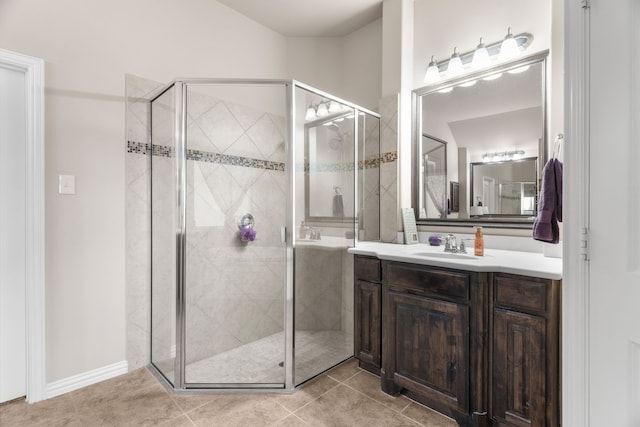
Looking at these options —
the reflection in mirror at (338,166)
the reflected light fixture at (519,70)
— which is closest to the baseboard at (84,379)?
the reflection in mirror at (338,166)

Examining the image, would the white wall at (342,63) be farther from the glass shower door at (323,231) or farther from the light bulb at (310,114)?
the light bulb at (310,114)

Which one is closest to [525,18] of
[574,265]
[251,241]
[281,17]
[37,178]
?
[574,265]

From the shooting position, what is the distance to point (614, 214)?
0.94 metres

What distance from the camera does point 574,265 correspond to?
1.04 meters

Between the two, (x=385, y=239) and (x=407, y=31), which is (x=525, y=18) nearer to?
(x=407, y=31)

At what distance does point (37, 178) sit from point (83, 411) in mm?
1329

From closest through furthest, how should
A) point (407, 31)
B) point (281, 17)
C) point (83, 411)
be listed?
point (83, 411) → point (407, 31) → point (281, 17)

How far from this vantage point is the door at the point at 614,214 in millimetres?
897

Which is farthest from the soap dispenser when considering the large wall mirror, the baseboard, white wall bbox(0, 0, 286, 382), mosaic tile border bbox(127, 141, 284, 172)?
the baseboard

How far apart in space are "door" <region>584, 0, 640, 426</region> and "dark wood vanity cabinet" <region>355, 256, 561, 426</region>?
0.40 meters

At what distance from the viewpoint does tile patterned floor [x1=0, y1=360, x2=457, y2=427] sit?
1.65m

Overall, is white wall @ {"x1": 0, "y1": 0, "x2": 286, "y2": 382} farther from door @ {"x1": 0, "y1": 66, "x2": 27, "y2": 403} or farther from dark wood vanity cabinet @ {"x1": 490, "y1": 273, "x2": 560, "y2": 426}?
dark wood vanity cabinet @ {"x1": 490, "y1": 273, "x2": 560, "y2": 426}

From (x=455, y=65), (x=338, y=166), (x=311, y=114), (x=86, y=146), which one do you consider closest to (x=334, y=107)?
(x=311, y=114)

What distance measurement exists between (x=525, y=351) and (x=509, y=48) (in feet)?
5.82
